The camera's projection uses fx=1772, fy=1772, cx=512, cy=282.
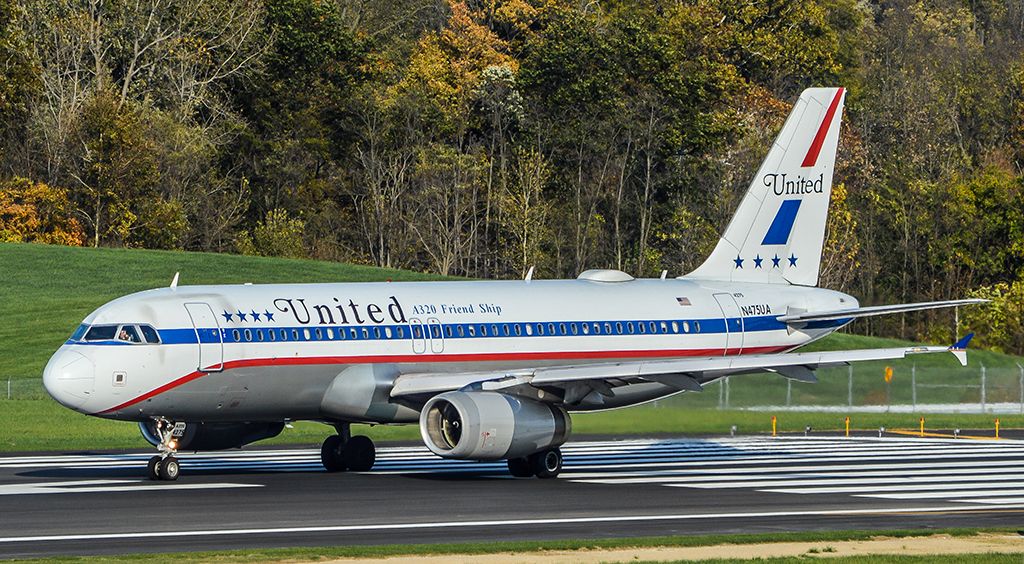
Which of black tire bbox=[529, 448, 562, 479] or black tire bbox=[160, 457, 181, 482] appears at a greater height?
black tire bbox=[529, 448, 562, 479]

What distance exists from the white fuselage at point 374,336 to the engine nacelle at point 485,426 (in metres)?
1.65

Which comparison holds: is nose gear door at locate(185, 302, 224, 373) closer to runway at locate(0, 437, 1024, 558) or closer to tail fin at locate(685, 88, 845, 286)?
runway at locate(0, 437, 1024, 558)

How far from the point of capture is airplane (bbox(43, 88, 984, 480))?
35625mm

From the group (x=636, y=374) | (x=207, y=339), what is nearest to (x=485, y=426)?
(x=636, y=374)

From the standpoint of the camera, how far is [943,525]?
2939 centimetres

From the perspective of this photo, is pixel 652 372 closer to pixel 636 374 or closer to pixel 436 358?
pixel 636 374

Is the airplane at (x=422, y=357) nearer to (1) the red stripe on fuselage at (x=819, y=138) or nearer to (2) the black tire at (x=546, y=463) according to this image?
(2) the black tire at (x=546, y=463)

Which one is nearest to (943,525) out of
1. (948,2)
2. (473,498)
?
(473,498)

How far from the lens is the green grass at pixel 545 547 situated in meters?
24.7

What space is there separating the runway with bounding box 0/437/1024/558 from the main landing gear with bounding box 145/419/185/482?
47cm

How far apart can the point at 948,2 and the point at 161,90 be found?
96.0 metres

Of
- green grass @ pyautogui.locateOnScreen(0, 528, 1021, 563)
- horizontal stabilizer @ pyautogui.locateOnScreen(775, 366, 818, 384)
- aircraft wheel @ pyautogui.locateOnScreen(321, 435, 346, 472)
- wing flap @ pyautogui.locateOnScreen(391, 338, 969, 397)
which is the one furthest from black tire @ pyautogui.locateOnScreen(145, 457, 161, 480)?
horizontal stabilizer @ pyautogui.locateOnScreen(775, 366, 818, 384)

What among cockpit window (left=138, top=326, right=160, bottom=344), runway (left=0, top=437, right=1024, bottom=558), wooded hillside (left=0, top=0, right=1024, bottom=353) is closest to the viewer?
runway (left=0, top=437, right=1024, bottom=558)

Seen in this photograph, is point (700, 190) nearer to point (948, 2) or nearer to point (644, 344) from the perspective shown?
point (644, 344)
